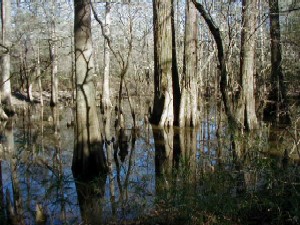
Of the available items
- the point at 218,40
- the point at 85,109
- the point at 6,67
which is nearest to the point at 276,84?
the point at 85,109

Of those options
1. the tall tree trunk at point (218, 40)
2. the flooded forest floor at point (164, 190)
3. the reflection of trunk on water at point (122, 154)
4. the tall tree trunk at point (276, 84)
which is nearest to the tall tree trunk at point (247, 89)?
the tall tree trunk at point (276, 84)

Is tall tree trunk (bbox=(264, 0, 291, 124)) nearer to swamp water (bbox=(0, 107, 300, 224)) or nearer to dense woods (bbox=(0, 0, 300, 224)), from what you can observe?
dense woods (bbox=(0, 0, 300, 224))

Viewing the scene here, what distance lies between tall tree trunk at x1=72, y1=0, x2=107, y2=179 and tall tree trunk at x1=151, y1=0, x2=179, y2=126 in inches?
226

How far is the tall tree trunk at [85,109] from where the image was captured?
21.9 feet

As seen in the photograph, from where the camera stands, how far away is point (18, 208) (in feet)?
13.6

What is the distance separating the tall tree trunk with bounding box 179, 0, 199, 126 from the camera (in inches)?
486

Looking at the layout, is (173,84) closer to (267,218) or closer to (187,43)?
(187,43)

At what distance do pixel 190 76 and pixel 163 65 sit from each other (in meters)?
1.03

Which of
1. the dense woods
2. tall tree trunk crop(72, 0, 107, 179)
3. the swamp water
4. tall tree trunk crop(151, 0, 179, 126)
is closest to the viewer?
the swamp water

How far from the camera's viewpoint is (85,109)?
6.84 metres

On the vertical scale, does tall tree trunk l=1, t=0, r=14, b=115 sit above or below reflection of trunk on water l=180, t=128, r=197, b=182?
above

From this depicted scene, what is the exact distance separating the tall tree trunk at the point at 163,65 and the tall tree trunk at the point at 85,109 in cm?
575

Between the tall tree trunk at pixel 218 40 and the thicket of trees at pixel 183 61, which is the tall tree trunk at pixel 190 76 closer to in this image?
the thicket of trees at pixel 183 61

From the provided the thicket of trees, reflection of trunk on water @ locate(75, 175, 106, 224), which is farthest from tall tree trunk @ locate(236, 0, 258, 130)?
reflection of trunk on water @ locate(75, 175, 106, 224)
